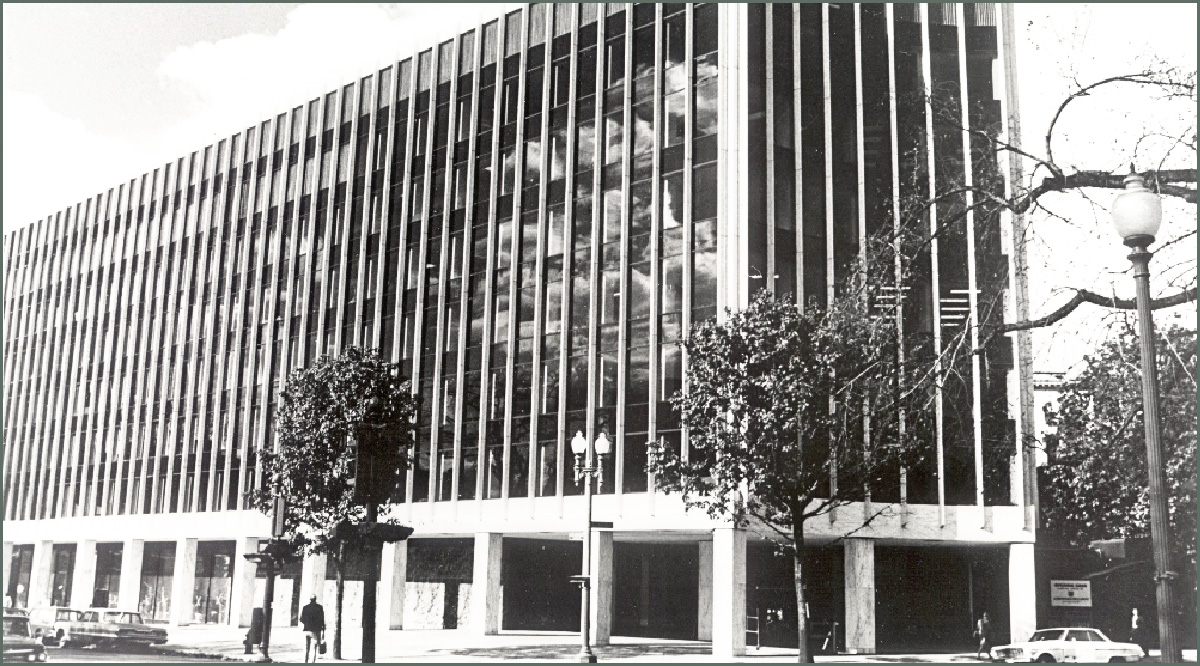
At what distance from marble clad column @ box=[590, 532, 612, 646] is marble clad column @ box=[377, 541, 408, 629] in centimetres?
1224

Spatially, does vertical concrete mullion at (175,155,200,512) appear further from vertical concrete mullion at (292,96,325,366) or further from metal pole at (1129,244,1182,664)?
metal pole at (1129,244,1182,664)

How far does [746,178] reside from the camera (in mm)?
40531

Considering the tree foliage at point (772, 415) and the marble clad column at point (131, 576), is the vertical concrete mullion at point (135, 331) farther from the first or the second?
the tree foliage at point (772, 415)

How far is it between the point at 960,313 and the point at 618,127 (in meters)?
14.9

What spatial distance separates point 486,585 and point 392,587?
22.4 feet

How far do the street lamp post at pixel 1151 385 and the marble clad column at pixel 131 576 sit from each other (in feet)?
199

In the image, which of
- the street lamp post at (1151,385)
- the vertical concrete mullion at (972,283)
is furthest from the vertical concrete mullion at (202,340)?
the street lamp post at (1151,385)

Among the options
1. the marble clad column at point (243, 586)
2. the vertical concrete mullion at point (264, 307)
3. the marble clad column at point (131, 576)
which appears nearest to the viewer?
the marble clad column at point (243, 586)

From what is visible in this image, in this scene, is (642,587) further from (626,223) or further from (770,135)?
(770,135)

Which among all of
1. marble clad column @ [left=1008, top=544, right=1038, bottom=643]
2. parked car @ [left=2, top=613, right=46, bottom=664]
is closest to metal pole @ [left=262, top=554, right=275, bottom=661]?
parked car @ [left=2, top=613, right=46, bottom=664]

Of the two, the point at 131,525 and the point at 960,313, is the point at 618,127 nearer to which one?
the point at 960,313

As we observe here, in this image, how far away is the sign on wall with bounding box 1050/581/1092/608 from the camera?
4616 centimetres

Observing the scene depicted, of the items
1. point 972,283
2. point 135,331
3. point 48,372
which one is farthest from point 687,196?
point 48,372

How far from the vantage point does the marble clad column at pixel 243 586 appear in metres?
56.7
